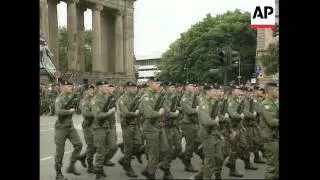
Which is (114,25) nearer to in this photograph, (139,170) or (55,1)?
(55,1)

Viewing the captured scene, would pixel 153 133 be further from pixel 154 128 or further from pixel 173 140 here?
pixel 173 140

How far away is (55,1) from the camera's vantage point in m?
6.60

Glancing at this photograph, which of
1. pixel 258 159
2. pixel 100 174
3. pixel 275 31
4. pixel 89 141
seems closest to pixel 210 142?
pixel 258 159

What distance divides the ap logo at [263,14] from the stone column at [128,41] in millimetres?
1306

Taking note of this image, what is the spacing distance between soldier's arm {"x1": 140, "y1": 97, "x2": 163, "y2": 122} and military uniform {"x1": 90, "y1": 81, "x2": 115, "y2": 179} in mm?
699

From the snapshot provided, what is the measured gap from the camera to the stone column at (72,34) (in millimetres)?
6438

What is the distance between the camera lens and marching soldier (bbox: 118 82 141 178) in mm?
6527

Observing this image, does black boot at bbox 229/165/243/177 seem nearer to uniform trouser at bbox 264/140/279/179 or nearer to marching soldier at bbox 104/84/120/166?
uniform trouser at bbox 264/140/279/179

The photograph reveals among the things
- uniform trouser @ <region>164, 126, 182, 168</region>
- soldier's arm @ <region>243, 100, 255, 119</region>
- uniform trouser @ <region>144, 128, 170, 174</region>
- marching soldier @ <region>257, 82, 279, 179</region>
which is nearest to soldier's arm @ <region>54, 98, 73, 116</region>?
uniform trouser @ <region>144, 128, 170, 174</region>

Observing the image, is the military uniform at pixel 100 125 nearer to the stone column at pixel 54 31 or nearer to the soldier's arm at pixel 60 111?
the soldier's arm at pixel 60 111

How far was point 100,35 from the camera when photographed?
6.70m

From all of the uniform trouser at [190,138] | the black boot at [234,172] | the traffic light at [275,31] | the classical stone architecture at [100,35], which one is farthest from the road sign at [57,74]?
the traffic light at [275,31]

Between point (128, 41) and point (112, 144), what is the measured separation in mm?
1255
